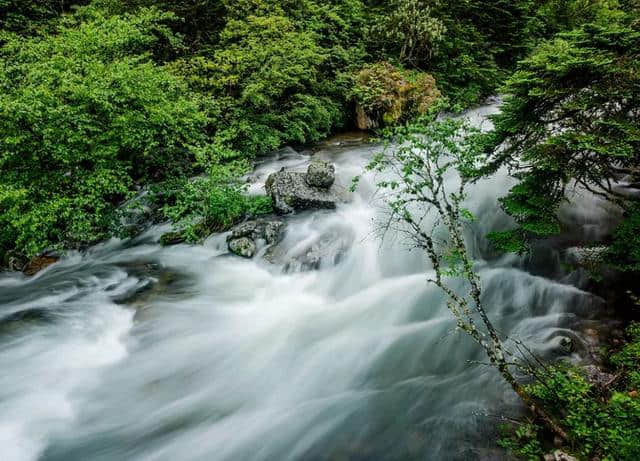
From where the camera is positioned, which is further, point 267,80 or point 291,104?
point 291,104

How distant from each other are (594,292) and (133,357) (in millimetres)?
6939

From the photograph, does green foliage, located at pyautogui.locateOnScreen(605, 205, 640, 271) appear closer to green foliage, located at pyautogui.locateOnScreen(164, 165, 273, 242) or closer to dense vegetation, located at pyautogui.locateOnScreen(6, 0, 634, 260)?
dense vegetation, located at pyautogui.locateOnScreen(6, 0, 634, 260)

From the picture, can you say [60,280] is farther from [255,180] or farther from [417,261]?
[417,261]

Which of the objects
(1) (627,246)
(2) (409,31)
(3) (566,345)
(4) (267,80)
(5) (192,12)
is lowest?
(3) (566,345)

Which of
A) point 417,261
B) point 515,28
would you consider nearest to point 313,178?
point 417,261

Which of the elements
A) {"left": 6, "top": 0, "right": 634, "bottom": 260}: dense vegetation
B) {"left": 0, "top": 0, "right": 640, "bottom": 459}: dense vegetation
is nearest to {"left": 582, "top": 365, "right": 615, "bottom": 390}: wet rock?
{"left": 0, "top": 0, "right": 640, "bottom": 459}: dense vegetation

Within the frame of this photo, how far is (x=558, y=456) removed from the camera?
11.1 ft

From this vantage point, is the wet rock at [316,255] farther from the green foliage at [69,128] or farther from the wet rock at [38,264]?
the wet rock at [38,264]

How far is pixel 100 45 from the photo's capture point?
855cm

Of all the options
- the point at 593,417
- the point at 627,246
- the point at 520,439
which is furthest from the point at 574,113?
the point at 520,439

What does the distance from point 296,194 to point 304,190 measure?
237mm

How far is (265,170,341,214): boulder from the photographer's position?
866 cm

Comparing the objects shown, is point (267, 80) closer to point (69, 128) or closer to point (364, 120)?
point (364, 120)

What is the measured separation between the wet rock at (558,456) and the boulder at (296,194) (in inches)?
245
